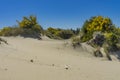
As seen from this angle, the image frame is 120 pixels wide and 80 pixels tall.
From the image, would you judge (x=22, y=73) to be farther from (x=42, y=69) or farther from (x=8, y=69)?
(x=42, y=69)

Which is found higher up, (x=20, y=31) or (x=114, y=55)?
(x=20, y=31)

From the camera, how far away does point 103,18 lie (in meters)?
21.7

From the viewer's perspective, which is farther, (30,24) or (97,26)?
(30,24)

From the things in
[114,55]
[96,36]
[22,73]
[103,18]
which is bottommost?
[22,73]

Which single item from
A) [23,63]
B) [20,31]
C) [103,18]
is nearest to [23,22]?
[20,31]

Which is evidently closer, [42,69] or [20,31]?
[42,69]

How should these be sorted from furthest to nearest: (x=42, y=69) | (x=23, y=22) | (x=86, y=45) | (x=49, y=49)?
(x=23, y=22), (x=86, y=45), (x=49, y=49), (x=42, y=69)

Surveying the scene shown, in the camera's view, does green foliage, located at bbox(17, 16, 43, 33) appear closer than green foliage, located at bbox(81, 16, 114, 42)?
No

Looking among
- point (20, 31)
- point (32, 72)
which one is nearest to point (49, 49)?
point (20, 31)

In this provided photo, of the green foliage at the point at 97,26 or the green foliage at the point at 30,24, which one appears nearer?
the green foliage at the point at 97,26

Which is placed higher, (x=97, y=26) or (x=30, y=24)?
(x=30, y=24)

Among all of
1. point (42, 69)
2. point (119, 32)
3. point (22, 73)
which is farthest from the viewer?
point (119, 32)

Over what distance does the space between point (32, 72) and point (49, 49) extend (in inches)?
314

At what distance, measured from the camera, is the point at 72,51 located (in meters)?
16.5
